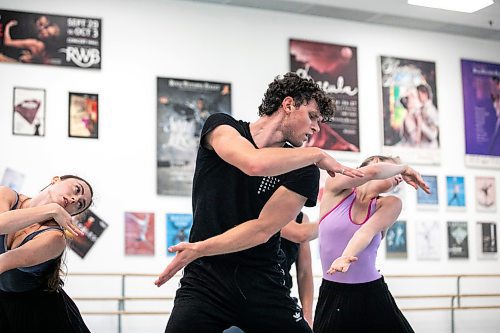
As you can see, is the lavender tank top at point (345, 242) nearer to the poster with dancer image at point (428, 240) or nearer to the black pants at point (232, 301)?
the black pants at point (232, 301)

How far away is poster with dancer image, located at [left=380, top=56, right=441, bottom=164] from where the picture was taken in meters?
7.52

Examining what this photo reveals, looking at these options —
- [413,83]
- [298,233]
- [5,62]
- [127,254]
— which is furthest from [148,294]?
[413,83]

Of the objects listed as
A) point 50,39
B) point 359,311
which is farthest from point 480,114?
point 359,311

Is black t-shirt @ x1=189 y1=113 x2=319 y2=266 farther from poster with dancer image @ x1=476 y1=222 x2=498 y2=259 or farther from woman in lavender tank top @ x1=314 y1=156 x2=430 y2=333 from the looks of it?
poster with dancer image @ x1=476 y1=222 x2=498 y2=259

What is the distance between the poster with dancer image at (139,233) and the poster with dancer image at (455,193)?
3.16 m

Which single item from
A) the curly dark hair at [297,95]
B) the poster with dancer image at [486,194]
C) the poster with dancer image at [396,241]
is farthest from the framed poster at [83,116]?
the poster with dancer image at [486,194]

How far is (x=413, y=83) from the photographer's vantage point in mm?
7727

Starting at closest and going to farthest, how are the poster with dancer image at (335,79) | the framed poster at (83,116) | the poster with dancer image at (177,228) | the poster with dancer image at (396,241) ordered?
the framed poster at (83,116), the poster with dancer image at (177,228), the poster with dancer image at (335,79), the poster with dancer image at (396,241)

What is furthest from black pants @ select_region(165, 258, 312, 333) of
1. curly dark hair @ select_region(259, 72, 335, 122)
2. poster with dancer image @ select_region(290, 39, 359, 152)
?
poster with dancer image @ select_region(290, 39, 359, 152)

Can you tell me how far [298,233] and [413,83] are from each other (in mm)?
4281

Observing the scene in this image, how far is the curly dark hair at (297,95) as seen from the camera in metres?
2.87

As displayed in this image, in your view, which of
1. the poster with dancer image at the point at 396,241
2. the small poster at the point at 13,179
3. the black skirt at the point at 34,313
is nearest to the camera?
the black skirt at the point at 34,313

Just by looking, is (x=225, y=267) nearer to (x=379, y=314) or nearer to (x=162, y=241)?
(x=379, y=314)

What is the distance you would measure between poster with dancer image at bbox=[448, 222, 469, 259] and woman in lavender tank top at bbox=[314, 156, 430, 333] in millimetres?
3831
